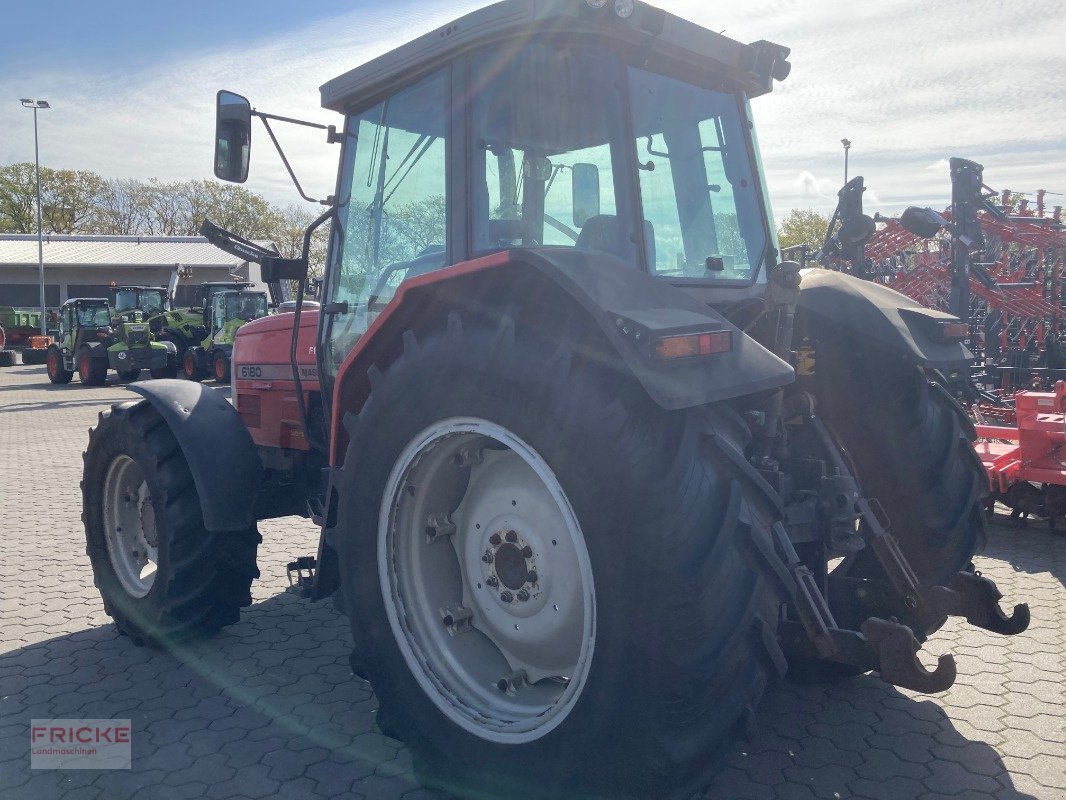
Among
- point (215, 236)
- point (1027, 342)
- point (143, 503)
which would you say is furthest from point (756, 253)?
point (1027, 342)

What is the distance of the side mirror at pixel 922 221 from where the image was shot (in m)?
3.39

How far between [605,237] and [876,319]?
1068mm

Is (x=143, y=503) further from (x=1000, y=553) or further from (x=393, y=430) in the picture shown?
(x=1000, y=553)

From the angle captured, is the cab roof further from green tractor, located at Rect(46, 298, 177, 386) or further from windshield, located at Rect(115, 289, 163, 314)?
windshield, located at Rect(115, 289, 163, 314)

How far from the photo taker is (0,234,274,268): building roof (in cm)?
4409

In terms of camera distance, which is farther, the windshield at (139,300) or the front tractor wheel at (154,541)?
the windshield at (139,300)

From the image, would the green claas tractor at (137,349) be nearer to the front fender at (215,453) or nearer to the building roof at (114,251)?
the front fender at (215,453)

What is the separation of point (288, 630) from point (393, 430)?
6.85 feet

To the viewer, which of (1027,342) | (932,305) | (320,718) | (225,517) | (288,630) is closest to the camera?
(320,718)

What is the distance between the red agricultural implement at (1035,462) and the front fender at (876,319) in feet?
9.61

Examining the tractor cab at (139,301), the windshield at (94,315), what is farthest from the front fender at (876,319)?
the windshield at (94,315)

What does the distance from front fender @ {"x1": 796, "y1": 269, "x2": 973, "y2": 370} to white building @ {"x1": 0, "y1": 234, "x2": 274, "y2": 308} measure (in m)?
43.5

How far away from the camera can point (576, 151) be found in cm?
288

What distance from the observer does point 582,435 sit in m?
2.18
